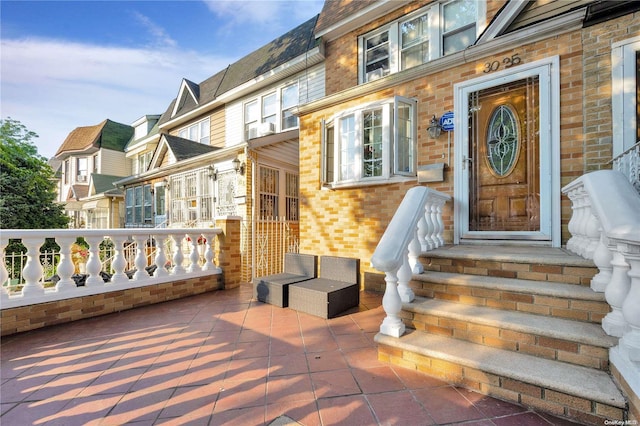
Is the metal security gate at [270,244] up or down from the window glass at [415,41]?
down

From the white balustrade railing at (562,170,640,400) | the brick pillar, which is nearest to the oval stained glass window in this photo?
the white balustrade railing at (562,170,640,400)

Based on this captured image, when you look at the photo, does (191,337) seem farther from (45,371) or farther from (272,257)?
(272,257)

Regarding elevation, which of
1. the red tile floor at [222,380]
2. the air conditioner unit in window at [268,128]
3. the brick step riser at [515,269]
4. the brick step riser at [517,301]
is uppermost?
the air conditioner unit in window at [268,128]

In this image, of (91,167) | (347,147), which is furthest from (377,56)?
(91,167)

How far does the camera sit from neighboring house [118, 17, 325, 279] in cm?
745

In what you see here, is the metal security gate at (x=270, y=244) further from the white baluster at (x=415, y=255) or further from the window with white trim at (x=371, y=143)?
the white baluster at (x=415, y=255)

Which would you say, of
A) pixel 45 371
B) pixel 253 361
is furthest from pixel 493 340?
pixel 45 371

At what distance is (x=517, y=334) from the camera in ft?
7.00

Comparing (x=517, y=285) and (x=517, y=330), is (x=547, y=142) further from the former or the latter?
(x=517, y=330)

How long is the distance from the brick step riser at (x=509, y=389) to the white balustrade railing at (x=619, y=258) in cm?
29

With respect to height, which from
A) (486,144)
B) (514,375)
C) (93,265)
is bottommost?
(514,375)

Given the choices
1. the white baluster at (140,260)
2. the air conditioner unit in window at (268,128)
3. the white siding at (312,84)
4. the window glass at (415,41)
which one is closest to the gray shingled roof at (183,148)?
the air conditioner unit in window at (268,128)

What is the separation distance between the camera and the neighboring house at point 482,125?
130 inches

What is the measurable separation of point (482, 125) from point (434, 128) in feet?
2.21
